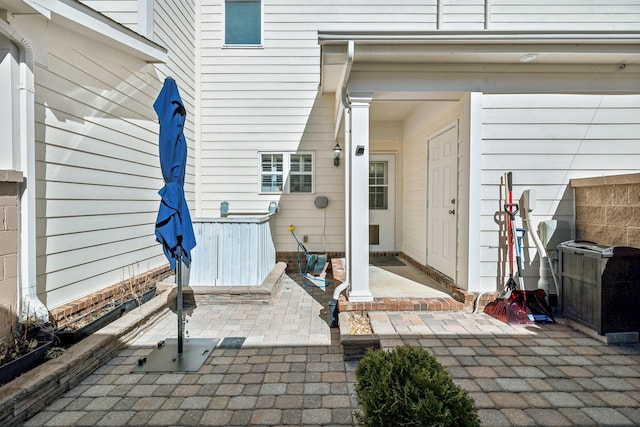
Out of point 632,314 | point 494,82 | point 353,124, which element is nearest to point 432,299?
point 632,314

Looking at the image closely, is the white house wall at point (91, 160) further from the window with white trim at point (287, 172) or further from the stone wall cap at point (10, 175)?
the window with white trim at point (287, 172)

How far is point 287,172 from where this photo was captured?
20.2 ft

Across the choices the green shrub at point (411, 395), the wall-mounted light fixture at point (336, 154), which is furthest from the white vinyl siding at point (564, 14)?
the green shrub at point (411, 395)

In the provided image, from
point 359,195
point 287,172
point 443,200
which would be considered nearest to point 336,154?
point 287,172

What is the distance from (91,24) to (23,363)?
3.04m

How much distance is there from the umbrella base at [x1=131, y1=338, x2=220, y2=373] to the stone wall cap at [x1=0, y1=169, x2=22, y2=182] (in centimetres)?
180

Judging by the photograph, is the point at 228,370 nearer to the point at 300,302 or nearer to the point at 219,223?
the point at 300,302

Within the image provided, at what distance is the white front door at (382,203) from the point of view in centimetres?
648

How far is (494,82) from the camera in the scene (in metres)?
3.56

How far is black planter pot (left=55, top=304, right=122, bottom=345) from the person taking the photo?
109 inches

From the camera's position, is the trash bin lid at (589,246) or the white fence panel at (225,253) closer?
the trash bin lid at (589,246)

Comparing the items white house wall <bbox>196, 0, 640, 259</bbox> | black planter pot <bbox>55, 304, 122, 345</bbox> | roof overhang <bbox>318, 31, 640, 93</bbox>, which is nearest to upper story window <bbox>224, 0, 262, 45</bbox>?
white house wall <bbox>196, 0, 640, 259</bbox>

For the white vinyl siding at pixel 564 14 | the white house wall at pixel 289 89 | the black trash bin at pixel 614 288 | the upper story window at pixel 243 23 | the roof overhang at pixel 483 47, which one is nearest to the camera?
the black trash bin at pixel 614 288

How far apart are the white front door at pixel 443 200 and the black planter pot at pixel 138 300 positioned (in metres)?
3.79
